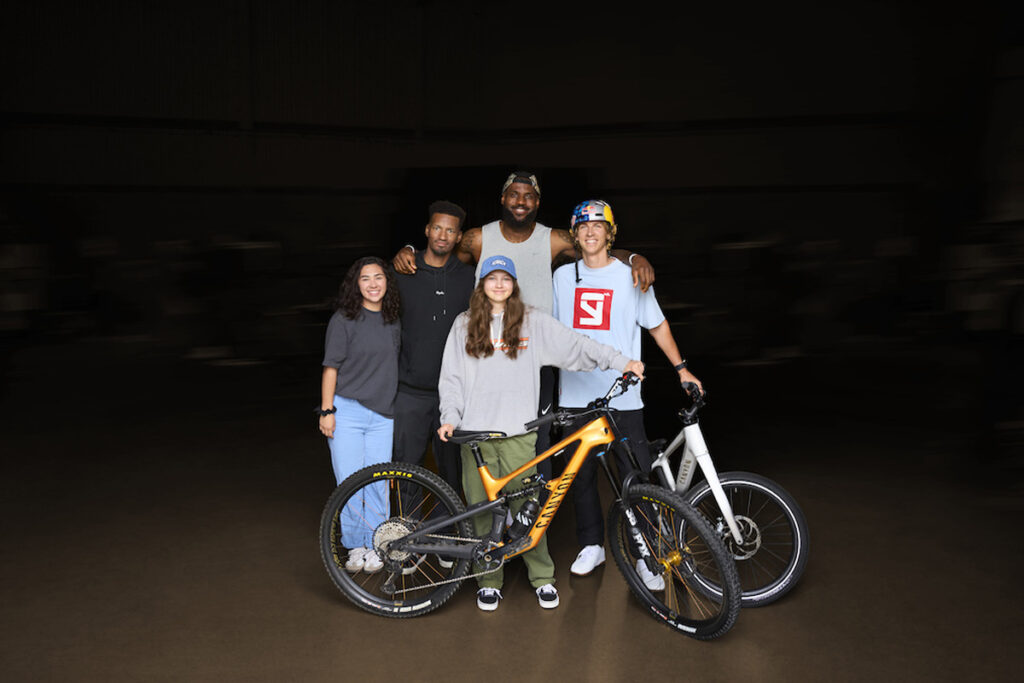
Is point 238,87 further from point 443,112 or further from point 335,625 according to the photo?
point 335,625

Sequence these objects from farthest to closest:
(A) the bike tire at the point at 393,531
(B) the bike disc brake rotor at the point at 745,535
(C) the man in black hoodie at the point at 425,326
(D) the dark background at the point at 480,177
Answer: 1. (D) the dark background at the point at 480,177
2. (C) the man in black hoodie at the point at 425,326
3. (B) the bike disc brake rotor at the point at 745,535
4. (A) the bike tire at the point at 393,531

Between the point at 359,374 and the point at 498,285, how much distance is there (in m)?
0.72

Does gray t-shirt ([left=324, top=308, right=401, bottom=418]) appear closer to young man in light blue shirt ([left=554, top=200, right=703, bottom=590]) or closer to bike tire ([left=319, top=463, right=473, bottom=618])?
bike tire ([left=319, top=463, right=473, bottom=618])

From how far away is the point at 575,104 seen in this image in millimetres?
7586

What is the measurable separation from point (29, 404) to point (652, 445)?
5.28 meters

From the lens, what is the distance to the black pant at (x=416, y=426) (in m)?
3.45

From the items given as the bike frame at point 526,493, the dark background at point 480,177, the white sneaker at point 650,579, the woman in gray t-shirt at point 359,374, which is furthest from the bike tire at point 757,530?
the dark background at point 480,177

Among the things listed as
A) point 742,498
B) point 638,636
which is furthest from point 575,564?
point 742,498

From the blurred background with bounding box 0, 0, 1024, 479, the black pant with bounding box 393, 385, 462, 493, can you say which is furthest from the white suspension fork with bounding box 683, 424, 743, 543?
the blurred background with bounding box 0, 0, 1024, 479

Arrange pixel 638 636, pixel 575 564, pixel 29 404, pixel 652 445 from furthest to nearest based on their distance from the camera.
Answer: pixel 29 404 < pixel 575 564 < pixel 652 445 < pixel 638 636

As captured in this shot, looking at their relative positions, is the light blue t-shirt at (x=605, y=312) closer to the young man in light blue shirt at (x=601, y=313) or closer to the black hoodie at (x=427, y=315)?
the young man in light blue shirt at (x=601, y=313)

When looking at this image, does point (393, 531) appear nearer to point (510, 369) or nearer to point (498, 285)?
point (510, 369)

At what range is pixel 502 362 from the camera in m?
3.06

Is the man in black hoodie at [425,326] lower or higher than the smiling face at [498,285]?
lower
